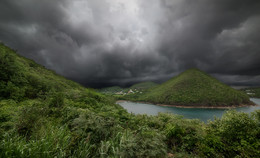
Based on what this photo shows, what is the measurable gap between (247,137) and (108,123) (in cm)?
688

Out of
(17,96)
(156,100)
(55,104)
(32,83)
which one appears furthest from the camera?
(156,100)

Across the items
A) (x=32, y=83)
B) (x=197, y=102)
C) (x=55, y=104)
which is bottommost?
(x=197, y=102)

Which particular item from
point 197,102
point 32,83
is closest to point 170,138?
point 32,83

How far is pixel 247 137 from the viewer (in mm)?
4742

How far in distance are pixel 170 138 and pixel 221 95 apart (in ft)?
355

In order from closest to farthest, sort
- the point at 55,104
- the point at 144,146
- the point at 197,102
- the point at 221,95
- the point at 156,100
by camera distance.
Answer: the point at 144,146 → the point at 55,104 → the point at 197,102 → the point at 221,95 → the point at 156,100

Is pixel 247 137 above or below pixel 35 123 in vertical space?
below

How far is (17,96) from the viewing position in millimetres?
9781

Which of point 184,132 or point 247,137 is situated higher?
point 247,137

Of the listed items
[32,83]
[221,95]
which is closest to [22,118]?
[32,83]

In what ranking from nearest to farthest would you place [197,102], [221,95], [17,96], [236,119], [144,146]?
1. [144,146]
2. [236,119]
3. [17,96]
4. [197,102]
5. [221,95]

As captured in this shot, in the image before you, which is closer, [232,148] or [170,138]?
[232,148]

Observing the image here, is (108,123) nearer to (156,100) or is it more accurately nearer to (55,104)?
(55,104)

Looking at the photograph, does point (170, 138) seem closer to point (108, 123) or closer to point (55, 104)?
point (108, 123)
